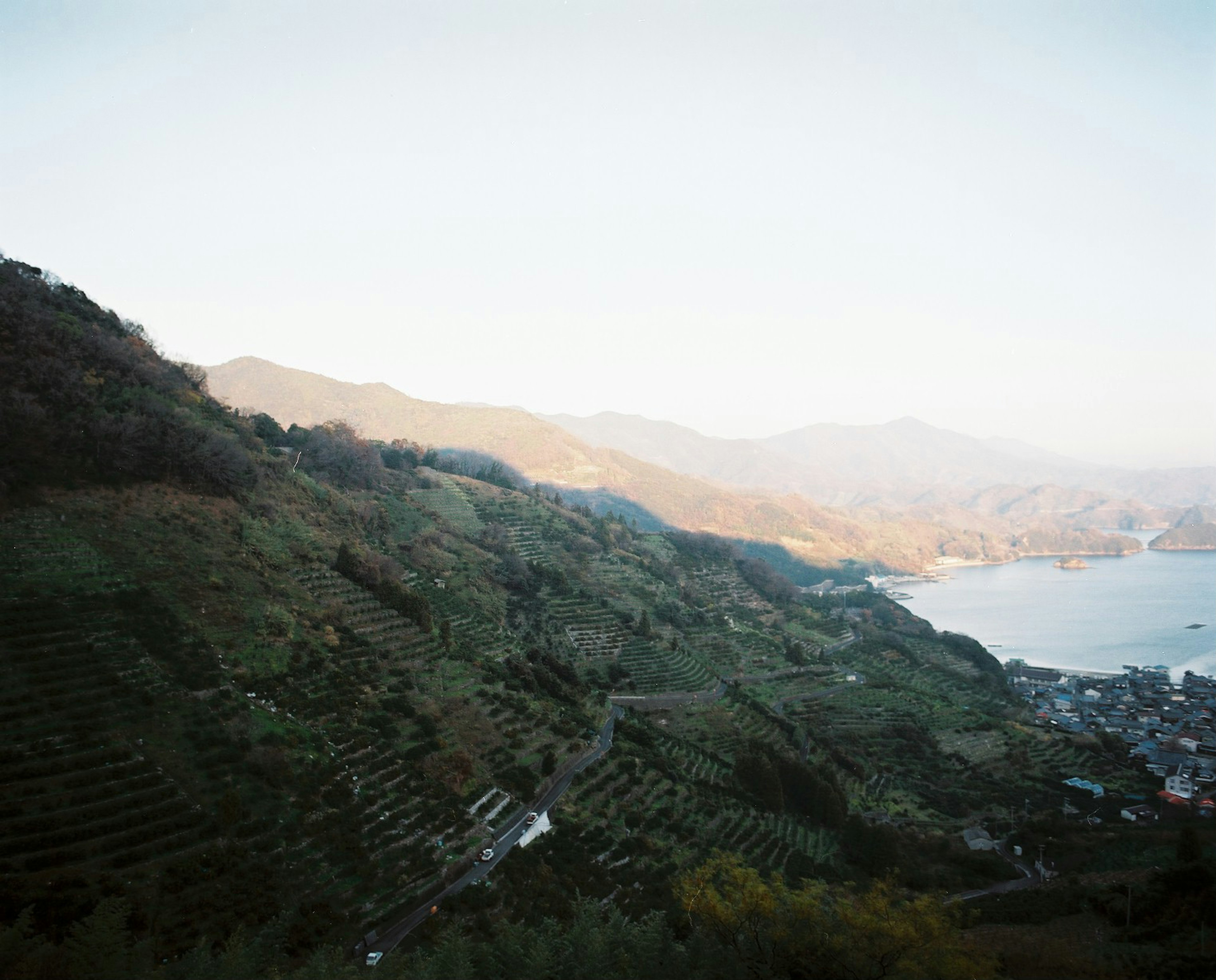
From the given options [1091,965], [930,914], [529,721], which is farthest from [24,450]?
[1091,965]

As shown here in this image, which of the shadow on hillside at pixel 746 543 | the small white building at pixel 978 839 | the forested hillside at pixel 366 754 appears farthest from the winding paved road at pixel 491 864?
the shadow on hillside at pixel 746 543

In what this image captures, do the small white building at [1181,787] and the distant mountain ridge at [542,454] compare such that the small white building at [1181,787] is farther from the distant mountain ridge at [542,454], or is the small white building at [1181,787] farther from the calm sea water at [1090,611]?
the distant mountain ridge at [542,454]

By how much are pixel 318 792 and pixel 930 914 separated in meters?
17.0

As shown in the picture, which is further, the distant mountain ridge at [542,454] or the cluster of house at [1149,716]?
the distant mountain ridge at [542,454]

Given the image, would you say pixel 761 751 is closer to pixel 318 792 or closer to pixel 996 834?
pixel 996 834

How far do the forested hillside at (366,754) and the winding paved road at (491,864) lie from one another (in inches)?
10.9

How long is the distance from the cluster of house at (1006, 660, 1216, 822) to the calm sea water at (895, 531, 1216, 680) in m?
9.62

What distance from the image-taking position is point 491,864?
22.6m

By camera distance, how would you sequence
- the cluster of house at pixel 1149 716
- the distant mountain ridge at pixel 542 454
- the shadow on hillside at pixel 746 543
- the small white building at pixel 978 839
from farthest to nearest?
the distant mountain ridge at pixel 542 454, the shadow on hillside at pixel 746 543, the cluster of house at pixel 1149 716, the small white building at pixel 978 839

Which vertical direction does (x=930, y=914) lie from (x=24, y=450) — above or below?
below

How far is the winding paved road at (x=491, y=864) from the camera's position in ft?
58.5

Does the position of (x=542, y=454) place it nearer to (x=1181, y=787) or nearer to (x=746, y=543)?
(x=746, y=543)

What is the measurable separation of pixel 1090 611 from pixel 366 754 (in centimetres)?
14200

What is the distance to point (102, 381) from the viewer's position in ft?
107
